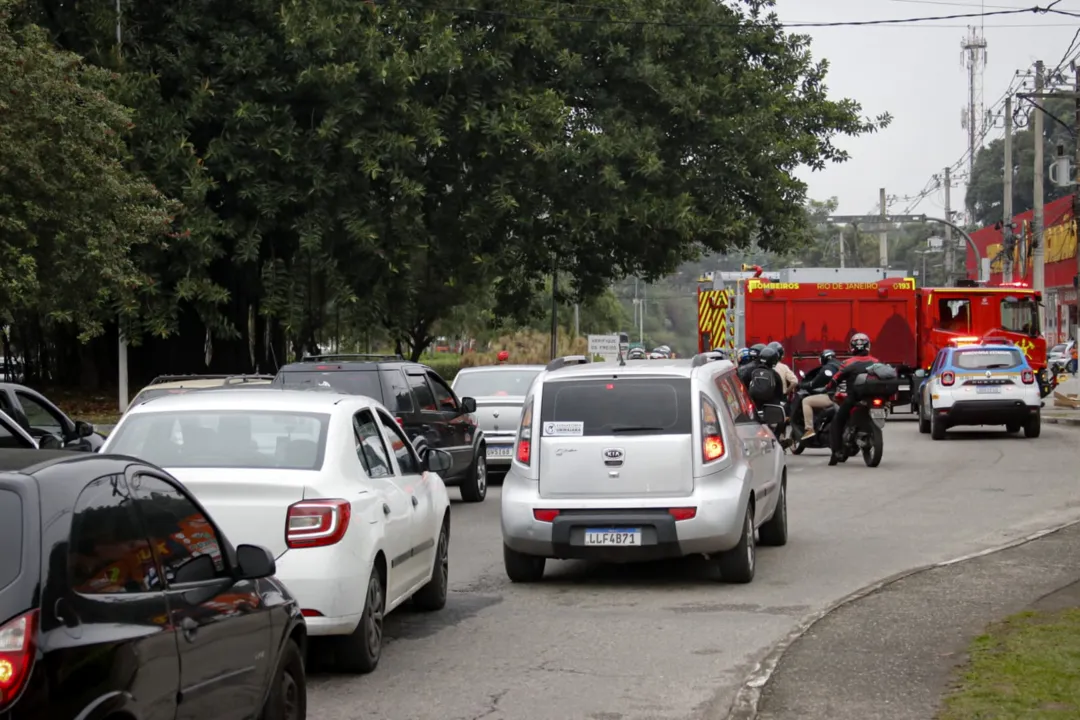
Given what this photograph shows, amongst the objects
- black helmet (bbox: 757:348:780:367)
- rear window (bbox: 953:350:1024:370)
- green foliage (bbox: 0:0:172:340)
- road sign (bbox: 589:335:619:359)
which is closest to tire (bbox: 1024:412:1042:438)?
rear window (bbox: 953:350:1024:370)

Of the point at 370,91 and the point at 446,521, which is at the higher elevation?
the point at 370,91

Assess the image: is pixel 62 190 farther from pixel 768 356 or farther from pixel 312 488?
pixel 312 488

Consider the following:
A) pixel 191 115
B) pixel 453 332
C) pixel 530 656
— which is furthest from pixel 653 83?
pixel 453 332

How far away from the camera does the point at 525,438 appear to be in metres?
12.3

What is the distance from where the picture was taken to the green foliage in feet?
78.4

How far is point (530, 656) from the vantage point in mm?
9352

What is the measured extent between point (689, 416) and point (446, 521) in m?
2.01

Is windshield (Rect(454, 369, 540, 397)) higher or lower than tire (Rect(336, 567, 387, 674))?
higher

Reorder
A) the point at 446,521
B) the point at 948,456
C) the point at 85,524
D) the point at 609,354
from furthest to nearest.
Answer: the point at 609,354, the point at 948,456, the point at 446,521, the point at 85,524

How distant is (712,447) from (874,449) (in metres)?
11.4

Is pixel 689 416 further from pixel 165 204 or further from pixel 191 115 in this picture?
pixel 191 115

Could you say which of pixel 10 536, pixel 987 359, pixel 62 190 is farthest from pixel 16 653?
pixel 987 359

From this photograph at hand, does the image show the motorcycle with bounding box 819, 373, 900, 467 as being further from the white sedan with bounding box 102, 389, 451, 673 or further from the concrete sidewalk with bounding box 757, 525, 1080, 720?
the white sedan with bounding box 102, 389, 451, 673

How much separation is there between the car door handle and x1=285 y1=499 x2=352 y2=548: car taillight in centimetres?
279
